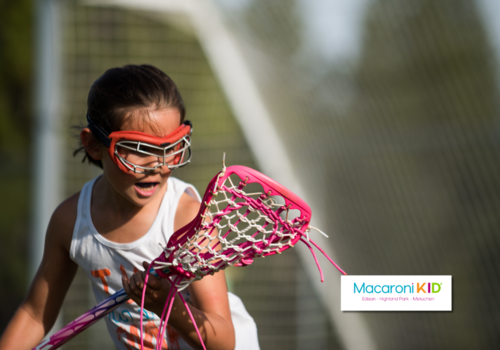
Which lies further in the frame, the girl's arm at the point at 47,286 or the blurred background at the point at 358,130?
the blurred background at the point at 358,130

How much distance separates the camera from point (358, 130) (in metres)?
3.37

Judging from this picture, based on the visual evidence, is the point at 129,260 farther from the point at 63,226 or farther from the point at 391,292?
the point at 391,292

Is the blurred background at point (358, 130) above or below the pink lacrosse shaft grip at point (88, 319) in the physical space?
above

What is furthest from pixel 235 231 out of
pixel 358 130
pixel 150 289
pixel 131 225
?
pixel 358 130

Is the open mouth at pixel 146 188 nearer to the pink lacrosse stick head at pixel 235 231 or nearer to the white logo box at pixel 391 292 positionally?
the pink lacrosse stick head at pixel 235 231

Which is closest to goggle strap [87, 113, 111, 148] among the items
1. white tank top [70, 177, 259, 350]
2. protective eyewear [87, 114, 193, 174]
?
protective eyewear [87, 114, 193, 174]

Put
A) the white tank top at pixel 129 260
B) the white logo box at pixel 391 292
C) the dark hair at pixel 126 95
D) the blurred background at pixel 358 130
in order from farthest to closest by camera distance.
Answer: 1. the blurred background at pixel 358 130
2. the white logo box at pixel 391 292
3. the white tank top at pixel 129 260
4. the dark hair at pixel 126 95

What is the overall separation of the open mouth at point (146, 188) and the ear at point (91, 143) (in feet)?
0.51

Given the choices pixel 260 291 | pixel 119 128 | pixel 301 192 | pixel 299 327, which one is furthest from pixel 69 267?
pixel 299 327

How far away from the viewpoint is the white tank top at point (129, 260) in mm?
1180

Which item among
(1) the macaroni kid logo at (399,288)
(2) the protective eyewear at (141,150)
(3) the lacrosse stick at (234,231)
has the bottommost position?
(3) the lacrosse stick at (234,231)

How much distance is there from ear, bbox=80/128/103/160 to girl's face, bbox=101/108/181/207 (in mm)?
36

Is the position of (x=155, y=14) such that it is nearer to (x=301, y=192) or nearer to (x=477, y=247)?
(x=301, y=192)

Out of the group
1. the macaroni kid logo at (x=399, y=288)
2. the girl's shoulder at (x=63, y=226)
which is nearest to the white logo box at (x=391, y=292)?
the macaroni kid logo at (x=399, y=288)
